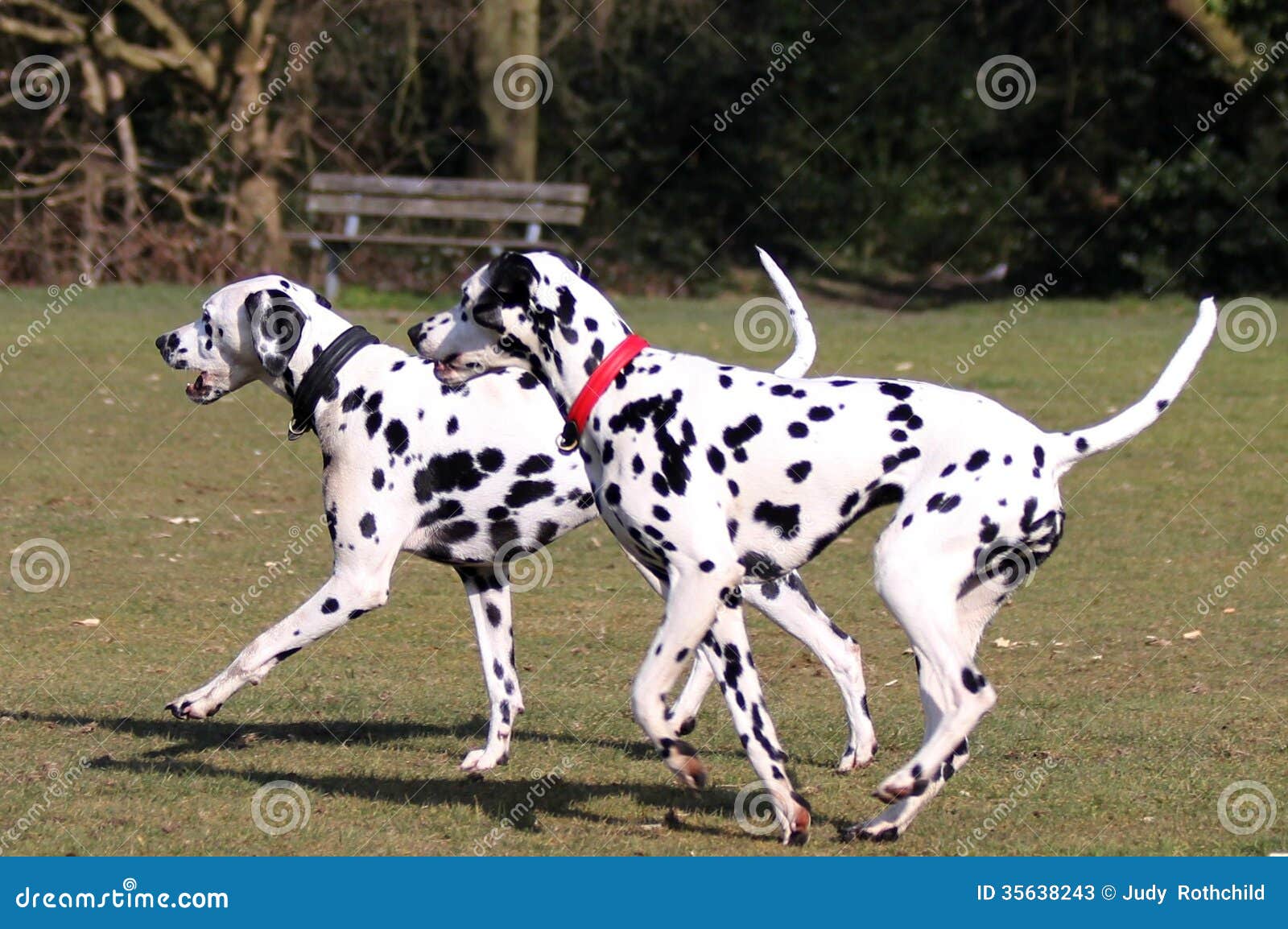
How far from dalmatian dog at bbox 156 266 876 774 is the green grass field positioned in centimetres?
47

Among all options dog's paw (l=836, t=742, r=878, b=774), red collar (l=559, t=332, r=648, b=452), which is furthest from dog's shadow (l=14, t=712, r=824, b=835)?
red collar (l=559, t=332, r=648, b=452)

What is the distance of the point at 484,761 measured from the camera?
21.8ft

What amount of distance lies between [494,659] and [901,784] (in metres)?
1.96

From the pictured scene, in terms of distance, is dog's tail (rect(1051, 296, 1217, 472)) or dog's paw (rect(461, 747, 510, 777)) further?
dog's paw (rect(461, 747, 510, 777))

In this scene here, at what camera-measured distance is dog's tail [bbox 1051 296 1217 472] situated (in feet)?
18.0

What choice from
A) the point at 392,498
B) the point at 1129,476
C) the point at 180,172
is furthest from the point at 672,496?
the point at 180,172

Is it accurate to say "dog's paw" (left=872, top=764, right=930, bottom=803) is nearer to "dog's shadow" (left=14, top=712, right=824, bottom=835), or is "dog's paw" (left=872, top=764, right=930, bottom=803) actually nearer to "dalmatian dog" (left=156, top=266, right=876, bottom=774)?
"dog's shadow" (left=14, top=712, right=824, bottom=835)

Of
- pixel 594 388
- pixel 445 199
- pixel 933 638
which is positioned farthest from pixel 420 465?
pixel 445 199

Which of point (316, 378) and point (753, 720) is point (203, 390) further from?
point (753, 720)

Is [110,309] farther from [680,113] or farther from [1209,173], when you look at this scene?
[1209,173]

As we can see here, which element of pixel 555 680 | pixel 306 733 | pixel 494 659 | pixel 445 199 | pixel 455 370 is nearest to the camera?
pixel 455 370

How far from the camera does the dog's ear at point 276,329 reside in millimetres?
6652

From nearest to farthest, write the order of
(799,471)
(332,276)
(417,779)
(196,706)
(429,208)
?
(799,471) < (196,706) < (417,779) < (332,276) < (429,208)

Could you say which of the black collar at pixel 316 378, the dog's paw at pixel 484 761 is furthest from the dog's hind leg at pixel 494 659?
the black collar at pixel 316 378
